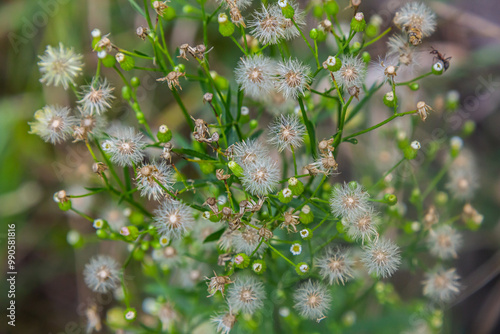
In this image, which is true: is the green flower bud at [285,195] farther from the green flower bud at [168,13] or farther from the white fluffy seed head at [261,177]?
the green flower bud at [168,13]

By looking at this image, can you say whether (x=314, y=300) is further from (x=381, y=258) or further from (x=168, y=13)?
(x=168, y=13)

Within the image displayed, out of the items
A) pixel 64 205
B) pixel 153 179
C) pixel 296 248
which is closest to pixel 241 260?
pixel 296 248

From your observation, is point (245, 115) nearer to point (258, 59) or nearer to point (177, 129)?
point (258, 59)

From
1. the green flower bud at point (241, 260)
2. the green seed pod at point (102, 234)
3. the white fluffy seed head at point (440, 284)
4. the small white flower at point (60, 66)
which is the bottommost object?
the white fluffy seed head at point (440, 284)

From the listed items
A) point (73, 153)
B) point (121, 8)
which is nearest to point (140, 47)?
point (121, 8)

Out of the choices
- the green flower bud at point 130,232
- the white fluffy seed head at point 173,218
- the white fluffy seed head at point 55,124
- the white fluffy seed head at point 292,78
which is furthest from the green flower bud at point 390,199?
the white fluffy seed head at point 55,124
